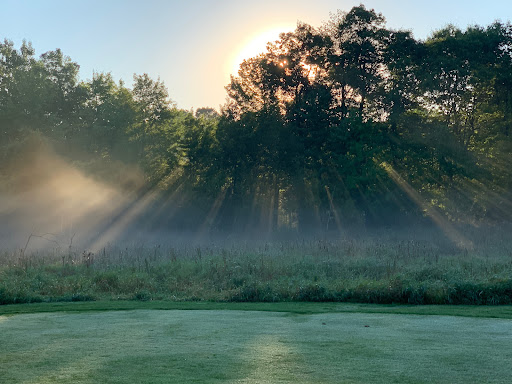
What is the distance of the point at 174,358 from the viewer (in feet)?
22.1

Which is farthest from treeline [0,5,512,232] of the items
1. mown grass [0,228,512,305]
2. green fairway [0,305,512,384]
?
green fairway [0,305,512,384]

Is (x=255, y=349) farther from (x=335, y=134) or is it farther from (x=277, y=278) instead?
(x=335, y=134)

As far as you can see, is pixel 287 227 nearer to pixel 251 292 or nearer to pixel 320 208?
pixel 320 208

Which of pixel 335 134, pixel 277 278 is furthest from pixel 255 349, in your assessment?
pixel 335 134

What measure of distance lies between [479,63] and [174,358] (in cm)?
3613

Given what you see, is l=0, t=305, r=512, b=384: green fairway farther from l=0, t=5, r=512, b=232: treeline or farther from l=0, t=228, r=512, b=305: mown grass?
l=0, t=5, r=512, b=232: treeline

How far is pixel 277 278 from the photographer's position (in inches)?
661

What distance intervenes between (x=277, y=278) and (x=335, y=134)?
2286cm

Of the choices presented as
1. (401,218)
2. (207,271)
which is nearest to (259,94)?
(401,218)

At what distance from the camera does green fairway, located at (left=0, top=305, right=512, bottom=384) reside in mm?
5934

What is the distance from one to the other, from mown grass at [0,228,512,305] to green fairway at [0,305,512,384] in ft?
10.7

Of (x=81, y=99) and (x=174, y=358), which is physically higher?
(x=81, y=99)

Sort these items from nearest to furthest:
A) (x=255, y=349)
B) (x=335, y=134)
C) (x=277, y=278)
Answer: (x=255, y=349), (x=277, y=278), (x=335, y=134)

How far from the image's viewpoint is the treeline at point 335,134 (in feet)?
125
